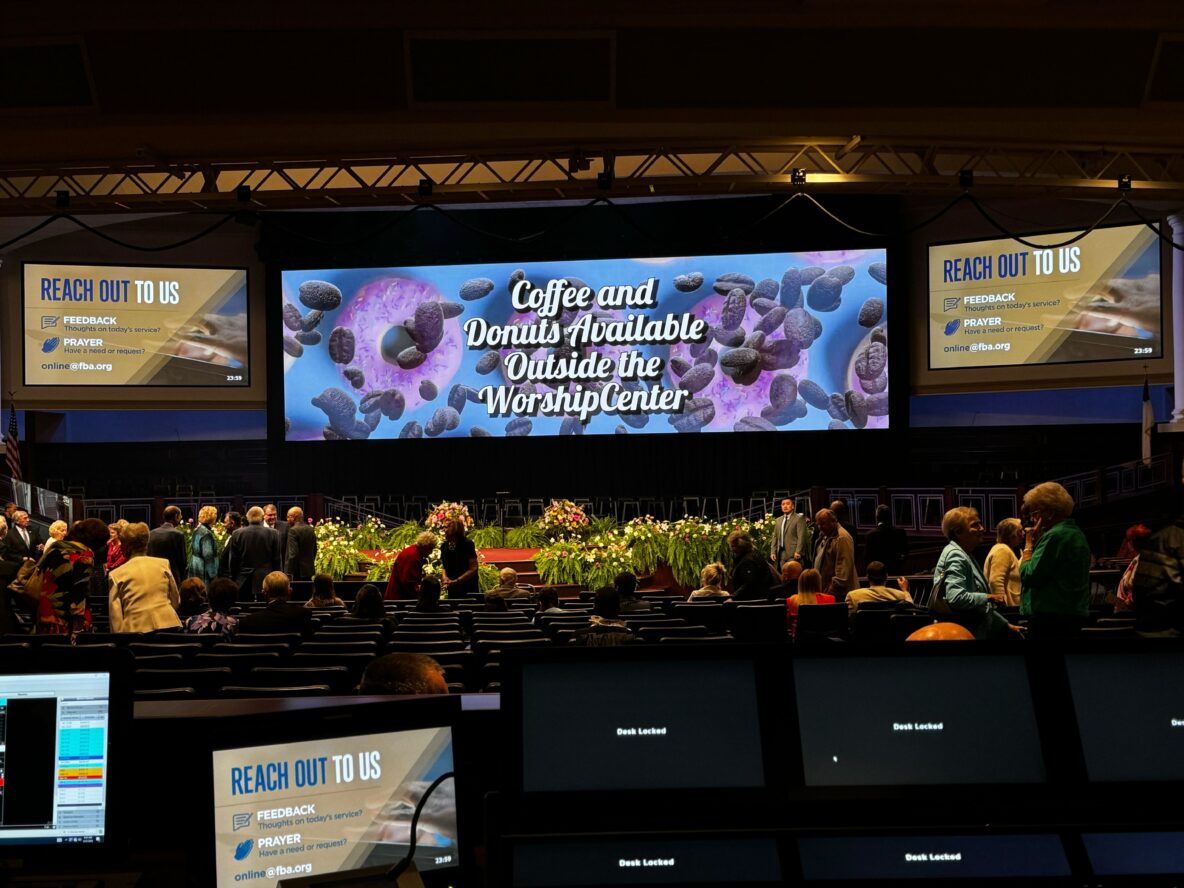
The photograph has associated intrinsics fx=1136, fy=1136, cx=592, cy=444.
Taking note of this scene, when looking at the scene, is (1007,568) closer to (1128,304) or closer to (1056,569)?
(1056,569)

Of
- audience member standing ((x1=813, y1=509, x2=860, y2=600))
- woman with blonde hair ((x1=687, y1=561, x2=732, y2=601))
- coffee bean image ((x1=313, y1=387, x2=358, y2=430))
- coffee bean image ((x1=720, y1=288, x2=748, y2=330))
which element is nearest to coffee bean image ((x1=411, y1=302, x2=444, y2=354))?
coffee bean image ((x1=313, y1=387, x2=358, y2=430))

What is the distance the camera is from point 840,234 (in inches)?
A: 674

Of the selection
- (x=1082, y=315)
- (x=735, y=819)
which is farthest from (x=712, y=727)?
(x=1082, y=315)

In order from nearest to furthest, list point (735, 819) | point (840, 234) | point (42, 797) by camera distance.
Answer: point (735, 819), point (42, 797), point (840, 234)

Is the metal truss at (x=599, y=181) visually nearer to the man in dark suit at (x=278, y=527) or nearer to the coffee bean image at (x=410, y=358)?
the man in dark suit at (x=278, y=527)

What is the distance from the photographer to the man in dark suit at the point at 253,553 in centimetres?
1106

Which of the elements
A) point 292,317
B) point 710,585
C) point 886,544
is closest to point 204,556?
point 710,585

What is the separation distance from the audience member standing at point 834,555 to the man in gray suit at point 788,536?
6.00ft

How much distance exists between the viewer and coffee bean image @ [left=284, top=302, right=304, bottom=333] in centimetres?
1781

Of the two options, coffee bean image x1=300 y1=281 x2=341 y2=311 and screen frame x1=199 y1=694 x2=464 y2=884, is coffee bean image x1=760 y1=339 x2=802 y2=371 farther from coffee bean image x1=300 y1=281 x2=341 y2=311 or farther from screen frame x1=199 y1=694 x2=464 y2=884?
screen frame x1=199 y1=694 x2=464 y2=884

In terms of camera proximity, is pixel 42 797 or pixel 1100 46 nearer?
pixel 42 797

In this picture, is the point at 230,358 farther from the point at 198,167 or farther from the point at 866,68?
the point at 866,68

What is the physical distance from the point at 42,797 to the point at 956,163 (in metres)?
16.2

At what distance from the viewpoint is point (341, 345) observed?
17.8 m
